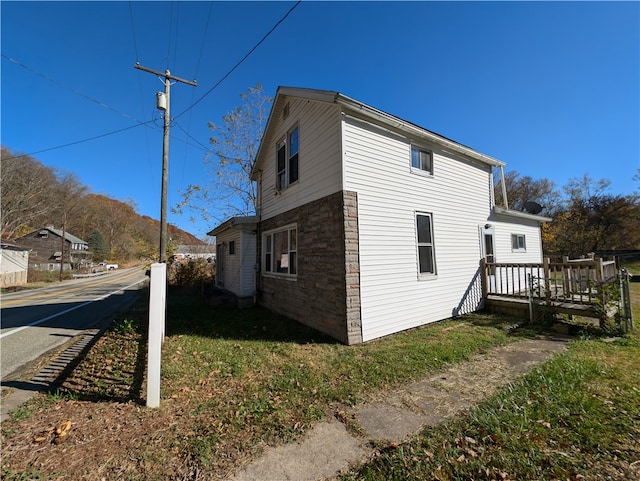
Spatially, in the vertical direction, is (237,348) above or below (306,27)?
below

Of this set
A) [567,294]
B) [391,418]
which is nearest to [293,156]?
[391,418]

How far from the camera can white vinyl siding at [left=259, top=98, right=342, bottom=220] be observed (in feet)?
21.4

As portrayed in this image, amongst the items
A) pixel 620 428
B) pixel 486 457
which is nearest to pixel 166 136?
pixel 486 457

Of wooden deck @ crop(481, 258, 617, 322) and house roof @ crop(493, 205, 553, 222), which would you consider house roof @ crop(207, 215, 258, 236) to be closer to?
wooden deck @ crop(481, 258, 617, 322)

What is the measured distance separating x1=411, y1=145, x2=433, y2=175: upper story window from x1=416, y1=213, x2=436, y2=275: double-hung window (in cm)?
144

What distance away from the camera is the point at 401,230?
7.06 metres

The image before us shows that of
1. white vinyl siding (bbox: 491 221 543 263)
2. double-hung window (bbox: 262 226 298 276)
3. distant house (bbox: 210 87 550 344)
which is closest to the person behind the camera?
distant house (bbox: 210 87 550 344)

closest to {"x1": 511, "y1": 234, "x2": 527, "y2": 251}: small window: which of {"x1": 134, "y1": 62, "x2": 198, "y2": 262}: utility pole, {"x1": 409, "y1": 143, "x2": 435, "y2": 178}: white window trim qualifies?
{"x1": 409, "y1": 143, "x2": 435, "y2": 178}: white window trim

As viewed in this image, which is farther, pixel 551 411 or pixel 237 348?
pixel 237 348

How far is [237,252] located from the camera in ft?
37.5

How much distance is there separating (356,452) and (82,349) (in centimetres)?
683

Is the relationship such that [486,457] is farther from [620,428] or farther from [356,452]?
[620,428]

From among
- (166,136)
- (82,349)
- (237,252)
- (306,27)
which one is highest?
(306,27)

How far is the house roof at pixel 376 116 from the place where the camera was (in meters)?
→ 6.25
